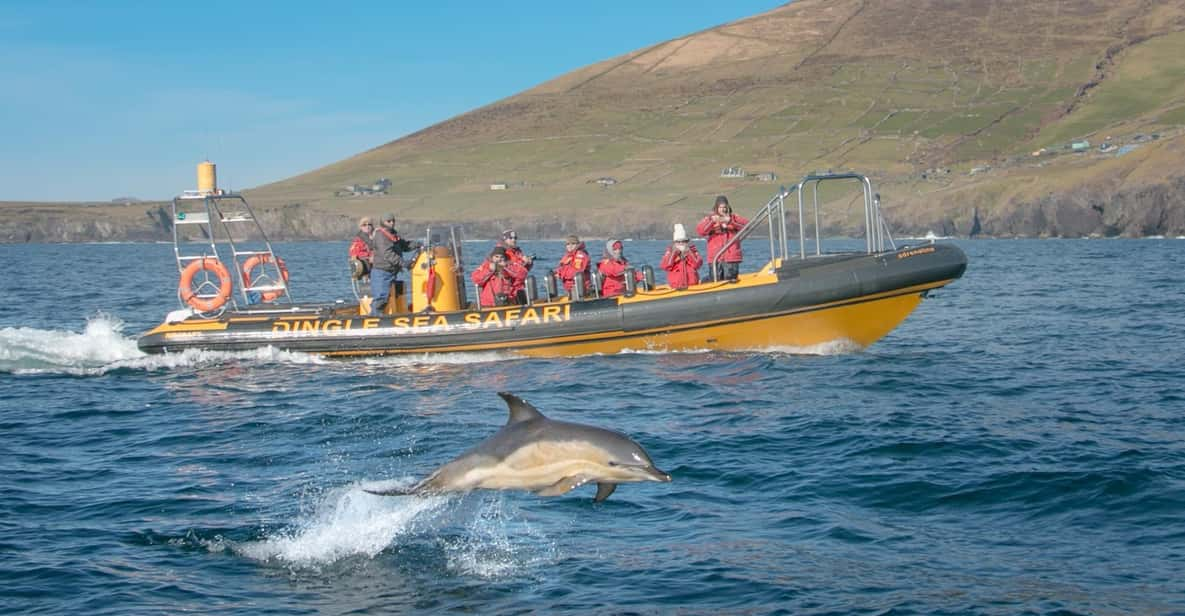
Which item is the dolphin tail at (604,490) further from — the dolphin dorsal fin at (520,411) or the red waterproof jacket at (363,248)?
the red waterproof jacket at (363,248)

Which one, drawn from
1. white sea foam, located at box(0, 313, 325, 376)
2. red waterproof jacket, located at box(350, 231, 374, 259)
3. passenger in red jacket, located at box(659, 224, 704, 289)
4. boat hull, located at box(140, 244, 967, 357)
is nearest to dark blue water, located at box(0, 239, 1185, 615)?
white sea foam, located at box(0, 313, 325, 376)

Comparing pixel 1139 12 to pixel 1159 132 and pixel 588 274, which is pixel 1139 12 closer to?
pixel 1159 132

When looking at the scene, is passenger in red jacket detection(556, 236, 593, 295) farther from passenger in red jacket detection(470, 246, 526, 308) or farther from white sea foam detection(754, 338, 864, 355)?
white sea foam detection(754, 338, 864, 355)

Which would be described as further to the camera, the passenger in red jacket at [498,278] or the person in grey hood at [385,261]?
the passenger in red jacket at [498,278]

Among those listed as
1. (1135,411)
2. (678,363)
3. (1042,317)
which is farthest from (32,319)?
(1135,411)

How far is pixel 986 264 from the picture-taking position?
165ft

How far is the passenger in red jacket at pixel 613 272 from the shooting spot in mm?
20094

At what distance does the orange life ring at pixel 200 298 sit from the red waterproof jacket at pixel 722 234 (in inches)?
323

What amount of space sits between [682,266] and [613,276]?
3.82 ft

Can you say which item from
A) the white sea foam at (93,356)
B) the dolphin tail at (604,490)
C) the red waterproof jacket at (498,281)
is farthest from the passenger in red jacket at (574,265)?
the dolphin tail at (604,490)

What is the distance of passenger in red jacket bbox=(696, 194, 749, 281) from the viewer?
19469 millimetres

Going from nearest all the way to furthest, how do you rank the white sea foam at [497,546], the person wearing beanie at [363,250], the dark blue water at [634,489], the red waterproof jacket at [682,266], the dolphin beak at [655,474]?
the dolphin beak at [655,474] → the dark blue water at [634,489] → the white sea foam at [497,546] → the red waterproof jacket at [682,266] → the person wearing beanie at [363,250]

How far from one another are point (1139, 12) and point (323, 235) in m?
107

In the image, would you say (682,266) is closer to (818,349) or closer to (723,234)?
(723,234)
